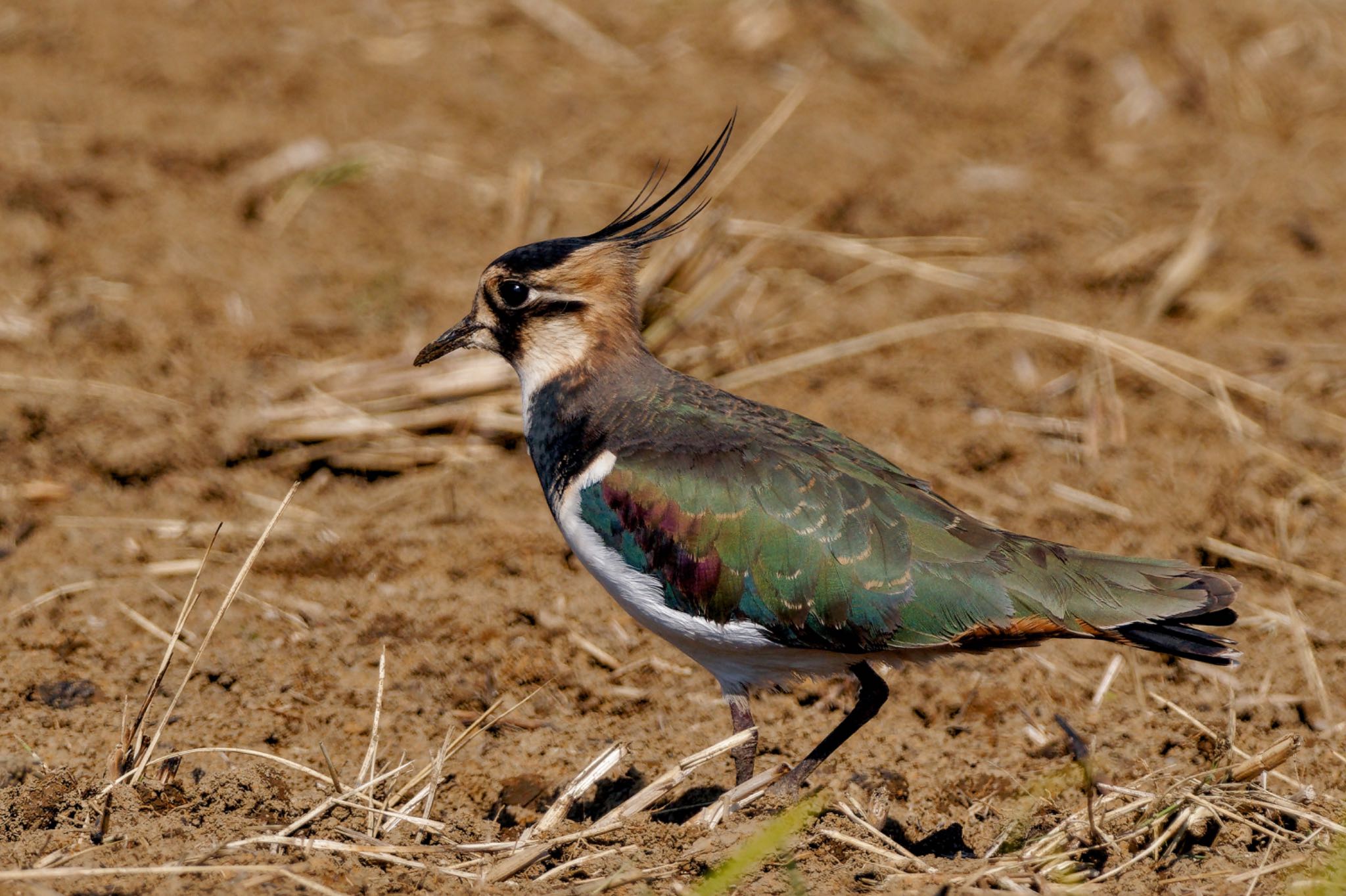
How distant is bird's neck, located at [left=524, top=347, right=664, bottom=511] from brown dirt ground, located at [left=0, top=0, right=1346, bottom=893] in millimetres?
909

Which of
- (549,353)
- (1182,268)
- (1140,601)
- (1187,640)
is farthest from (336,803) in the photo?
(1182,268)

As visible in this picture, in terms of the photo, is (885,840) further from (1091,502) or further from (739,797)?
(1091,502)

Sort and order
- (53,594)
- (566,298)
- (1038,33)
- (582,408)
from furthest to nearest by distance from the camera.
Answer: (1038,33)
(53,594)
(566,298)
(582,408)

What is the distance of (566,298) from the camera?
563cm

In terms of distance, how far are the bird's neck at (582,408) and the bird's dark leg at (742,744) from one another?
940 millimetres

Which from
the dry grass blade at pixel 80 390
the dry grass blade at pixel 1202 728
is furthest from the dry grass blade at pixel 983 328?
the dry grass blade at pixel 80 390

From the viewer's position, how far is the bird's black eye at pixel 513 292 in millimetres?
5664

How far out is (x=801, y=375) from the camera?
791 centimetres

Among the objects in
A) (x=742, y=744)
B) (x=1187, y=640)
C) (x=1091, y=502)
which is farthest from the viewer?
(x=1091, y=502)

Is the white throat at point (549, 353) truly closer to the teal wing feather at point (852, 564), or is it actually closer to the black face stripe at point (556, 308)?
the black face stripe at point (556, 308)

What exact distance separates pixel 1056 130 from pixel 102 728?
807 centimetres

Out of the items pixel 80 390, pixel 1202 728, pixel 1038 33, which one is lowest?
pixel 80 390

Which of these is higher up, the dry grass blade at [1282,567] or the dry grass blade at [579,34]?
the dry grass blade at [579,34]

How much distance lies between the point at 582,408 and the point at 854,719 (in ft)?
4.89
